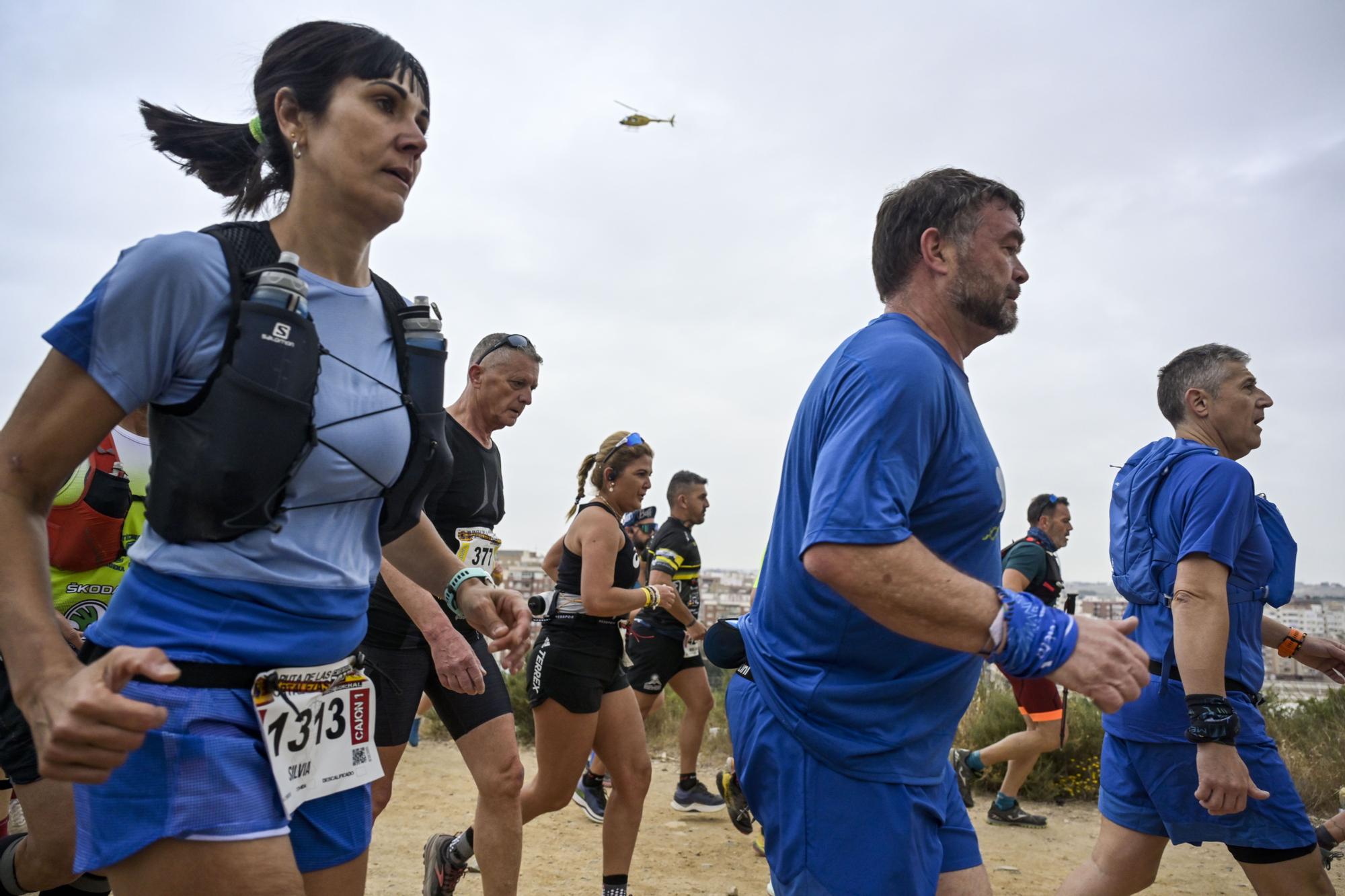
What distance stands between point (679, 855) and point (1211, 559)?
164 inches

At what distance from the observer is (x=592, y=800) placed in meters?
7.23

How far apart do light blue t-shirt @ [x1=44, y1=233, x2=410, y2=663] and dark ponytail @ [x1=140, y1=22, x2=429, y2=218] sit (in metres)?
0.40

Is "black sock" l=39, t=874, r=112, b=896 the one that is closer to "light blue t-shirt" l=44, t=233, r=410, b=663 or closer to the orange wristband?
"light blue t-shirt" l=44, t=233, r=410, b=663

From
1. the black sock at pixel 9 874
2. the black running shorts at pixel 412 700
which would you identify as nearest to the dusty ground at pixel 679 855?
the black running shorts at pixel 412 700

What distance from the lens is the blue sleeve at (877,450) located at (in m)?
2.07

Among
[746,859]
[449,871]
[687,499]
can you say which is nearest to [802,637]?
[449,871]

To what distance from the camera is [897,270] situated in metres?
2.81

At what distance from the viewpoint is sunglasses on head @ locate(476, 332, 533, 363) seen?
16.3ft

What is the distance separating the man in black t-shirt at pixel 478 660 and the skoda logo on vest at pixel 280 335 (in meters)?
1.55

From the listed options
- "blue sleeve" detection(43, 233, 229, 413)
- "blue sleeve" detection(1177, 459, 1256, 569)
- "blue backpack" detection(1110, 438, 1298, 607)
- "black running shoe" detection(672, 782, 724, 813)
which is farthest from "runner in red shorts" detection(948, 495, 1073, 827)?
"blue sleeve" detection(43, 233, 229, 413)

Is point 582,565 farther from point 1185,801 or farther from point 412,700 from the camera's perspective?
point 1185,801

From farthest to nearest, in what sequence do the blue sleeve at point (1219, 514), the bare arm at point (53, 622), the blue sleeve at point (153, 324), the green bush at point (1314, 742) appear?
the green bush at point (1314, 742)
the blue sleeve at point (1219, 514)
the blue sleeve at point (153, 324)
the bare arm at point (53, 622)

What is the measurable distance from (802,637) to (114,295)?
1647 mm

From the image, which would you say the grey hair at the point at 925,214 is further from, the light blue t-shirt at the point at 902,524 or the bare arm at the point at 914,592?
the bare arm at the point at 914,592
